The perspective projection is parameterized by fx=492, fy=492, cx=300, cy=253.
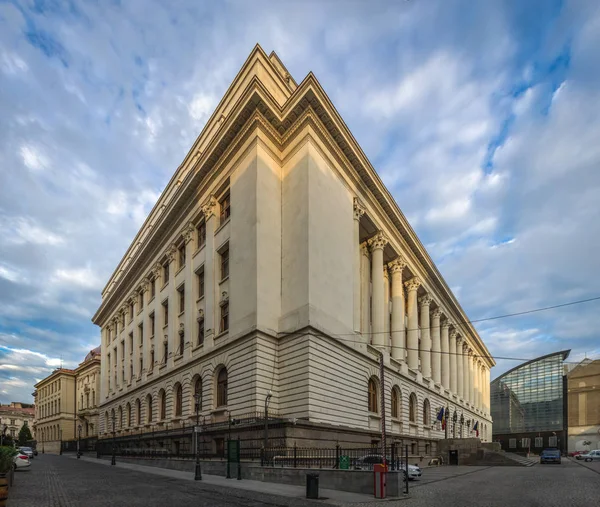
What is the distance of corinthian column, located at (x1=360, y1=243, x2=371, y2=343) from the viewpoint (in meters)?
41.0

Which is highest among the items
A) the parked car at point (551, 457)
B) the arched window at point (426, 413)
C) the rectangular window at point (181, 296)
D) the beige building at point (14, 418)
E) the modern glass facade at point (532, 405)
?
the rectangular window at point (181, 296)

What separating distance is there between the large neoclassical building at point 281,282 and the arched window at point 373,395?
148mm

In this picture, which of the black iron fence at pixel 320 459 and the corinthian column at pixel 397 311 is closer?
the black iron fence at pixel 320 459

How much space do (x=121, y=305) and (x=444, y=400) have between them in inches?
1676

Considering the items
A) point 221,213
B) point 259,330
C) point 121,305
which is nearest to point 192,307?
point 221,213

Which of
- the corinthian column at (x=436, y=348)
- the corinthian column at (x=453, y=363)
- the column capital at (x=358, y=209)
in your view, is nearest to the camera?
the column capital at (x=358, y=209)

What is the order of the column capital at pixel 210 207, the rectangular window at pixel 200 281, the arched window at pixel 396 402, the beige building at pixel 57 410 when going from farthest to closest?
the beige building at pixel 57 410 → the arched window at pixel 396 402 → the rectangular window at pixel 200 281 → the column capital at pixel 210 207

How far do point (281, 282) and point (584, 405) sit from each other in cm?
10643

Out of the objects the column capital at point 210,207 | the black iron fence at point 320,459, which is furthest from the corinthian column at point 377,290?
the black iron fence at point 320,459

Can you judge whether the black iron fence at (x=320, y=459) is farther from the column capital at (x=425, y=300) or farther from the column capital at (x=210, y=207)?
the column capital at (x=425, y=300)

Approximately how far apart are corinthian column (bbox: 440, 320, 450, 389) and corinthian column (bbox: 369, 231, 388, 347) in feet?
79.2

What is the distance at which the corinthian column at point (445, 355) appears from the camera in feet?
208

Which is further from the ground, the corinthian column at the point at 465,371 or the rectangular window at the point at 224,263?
the rectangular window at the point at 224,263

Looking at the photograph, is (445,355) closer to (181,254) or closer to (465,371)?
(465,371)
